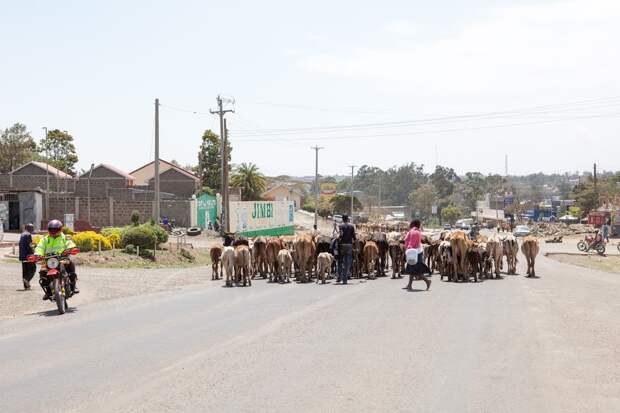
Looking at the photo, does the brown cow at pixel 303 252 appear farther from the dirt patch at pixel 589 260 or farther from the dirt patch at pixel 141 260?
the dirt patch at pixel 589 260

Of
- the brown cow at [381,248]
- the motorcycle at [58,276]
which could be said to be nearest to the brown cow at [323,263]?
the brown cow at [381,248]

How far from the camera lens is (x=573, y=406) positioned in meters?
7.30

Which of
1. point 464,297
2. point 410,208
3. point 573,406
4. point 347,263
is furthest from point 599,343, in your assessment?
point 410,208

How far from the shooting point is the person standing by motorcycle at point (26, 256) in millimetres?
19156

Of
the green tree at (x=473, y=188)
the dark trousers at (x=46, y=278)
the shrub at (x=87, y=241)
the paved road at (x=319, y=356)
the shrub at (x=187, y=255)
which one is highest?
the green tree at (x=473, y=188)

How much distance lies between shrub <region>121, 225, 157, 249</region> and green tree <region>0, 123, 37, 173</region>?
66746 millimetres

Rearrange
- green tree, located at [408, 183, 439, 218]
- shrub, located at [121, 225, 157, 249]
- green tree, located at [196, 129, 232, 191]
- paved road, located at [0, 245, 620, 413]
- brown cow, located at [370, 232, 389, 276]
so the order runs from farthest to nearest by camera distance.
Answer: green tree, located at [408, 183, 439, 218] → green tree, located at [196, 129, 232, 191] → shrub, located at [121, 225, 157, 249] → brown cow, located at [370, 232, 389, 276] → paved road, located at [0, 245, 620, 413]

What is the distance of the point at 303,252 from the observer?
2252cm

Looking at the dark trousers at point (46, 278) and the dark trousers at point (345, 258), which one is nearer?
the dark trousers at point (46, 278)

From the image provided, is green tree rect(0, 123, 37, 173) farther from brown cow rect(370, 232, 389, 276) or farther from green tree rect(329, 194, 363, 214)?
brown cow rect(370, 232, 389, 276)

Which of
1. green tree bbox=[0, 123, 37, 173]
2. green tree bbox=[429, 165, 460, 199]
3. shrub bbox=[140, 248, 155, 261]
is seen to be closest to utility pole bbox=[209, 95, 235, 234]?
shrub bbox=[140, 248, 155, 261]

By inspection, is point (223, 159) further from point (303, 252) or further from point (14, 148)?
point (14, 148)

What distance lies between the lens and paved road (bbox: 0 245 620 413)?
24.5 feet

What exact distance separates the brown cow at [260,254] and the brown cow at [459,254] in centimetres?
560
